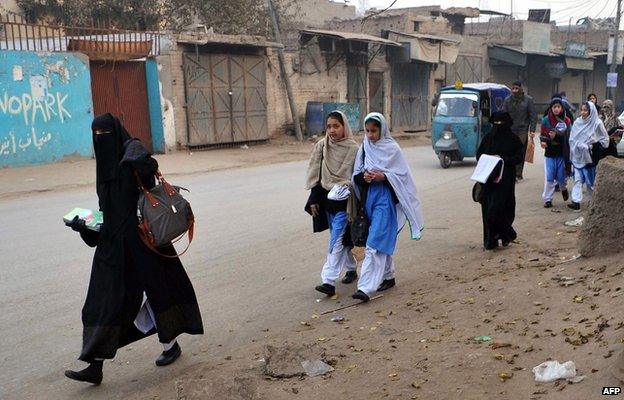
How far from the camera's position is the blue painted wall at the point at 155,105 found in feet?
61.8

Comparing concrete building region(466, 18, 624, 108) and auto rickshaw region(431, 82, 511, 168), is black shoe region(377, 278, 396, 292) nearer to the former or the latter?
auto rickshaw region(431, 82, 511, 168)

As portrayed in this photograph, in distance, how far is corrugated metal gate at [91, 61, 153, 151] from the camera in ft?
57.3

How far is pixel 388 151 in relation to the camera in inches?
218

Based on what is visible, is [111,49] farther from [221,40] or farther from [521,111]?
[521,111]

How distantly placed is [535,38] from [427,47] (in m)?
8.15

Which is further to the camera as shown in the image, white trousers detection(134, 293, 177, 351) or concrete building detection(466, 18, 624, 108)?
concrete building detection(466, 18, 624, 108)

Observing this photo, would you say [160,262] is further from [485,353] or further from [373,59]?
[373,59]

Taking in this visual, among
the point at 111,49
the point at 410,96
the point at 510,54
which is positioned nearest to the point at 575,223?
the point at 111,49

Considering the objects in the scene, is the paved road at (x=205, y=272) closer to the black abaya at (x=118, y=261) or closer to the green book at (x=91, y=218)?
the black abaya at (x=118, y=261)

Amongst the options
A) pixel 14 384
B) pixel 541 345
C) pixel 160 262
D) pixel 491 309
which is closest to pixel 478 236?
pixel 491 309

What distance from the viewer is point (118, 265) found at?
3961 millimetres

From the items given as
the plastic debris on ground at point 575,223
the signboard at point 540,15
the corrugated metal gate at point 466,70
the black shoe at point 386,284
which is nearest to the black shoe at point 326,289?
the black shoe at point 386,284

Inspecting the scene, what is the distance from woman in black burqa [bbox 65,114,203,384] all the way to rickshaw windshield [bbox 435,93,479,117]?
1235cm

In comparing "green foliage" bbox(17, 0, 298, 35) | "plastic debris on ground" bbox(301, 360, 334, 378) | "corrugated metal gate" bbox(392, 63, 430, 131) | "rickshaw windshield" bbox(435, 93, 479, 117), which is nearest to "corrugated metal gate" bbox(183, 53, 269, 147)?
"green foliage" bbox(17, 0, 298, 35)
